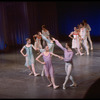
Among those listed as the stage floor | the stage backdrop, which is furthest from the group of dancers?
the stage backdrop

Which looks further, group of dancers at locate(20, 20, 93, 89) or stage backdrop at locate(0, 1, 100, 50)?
stage backdrop at locate(0, 1, 100, 50)

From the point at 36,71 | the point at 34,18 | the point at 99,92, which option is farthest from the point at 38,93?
the point at 34,18

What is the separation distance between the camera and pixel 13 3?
14586 millimetres

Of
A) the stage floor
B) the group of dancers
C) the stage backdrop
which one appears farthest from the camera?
the stage backdrop

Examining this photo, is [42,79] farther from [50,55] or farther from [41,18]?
[41,18]

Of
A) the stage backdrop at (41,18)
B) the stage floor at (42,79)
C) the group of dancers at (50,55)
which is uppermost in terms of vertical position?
the stage backdrop at (41,18)

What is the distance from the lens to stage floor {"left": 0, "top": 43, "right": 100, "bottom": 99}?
21.9ft

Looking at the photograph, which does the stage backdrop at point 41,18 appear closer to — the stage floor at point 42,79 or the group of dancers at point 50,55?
the group of dancers at point 50,55

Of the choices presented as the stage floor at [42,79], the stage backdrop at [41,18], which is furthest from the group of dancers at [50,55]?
the stage backdrop at [41,18]

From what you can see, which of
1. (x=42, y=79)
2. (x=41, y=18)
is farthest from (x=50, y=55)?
(x=41, y=18)

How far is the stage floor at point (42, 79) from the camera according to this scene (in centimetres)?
667

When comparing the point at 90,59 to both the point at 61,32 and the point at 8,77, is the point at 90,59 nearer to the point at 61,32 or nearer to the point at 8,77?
the point at 8,77

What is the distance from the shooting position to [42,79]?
26.5ft

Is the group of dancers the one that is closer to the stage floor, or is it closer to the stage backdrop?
the stage floor
